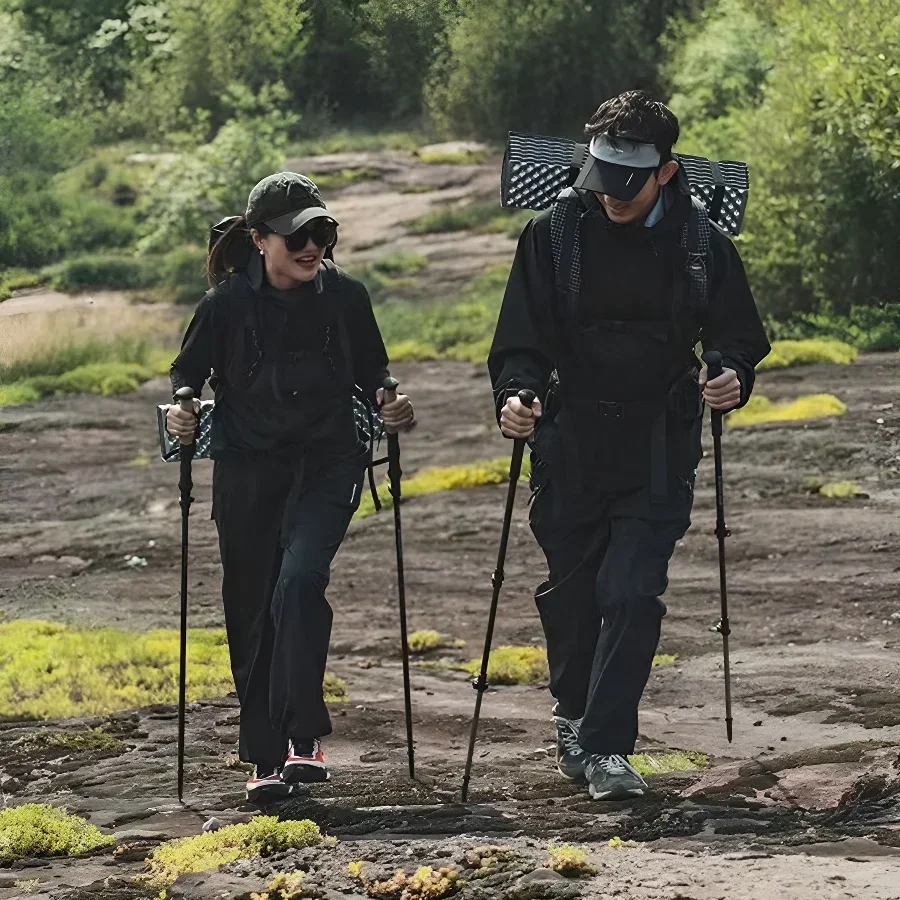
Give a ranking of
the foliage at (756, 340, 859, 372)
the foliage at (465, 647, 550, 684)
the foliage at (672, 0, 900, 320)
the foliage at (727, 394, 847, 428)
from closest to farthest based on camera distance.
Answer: the foliage at (465, 647, 550, 684) < the foliage at (672, 0, 900, 320) < the foliage at (727, 394, 847, 428) < the foliage at (756, 340, 859, 372)

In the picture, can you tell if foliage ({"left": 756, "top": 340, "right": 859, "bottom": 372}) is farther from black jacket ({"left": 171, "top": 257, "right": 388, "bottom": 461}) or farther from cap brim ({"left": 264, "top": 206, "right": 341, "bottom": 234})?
cap brim ({"left": 264, "top": 206, "right": 341, "bottom": 234})

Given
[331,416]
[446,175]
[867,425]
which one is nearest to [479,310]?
[446,175]

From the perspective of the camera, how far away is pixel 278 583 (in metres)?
7.48

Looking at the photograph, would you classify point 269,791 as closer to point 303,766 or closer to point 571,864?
point 303,766

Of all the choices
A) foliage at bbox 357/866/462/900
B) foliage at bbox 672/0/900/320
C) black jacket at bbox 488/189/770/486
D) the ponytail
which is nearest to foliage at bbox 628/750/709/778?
black jacket at bbox 488/189/770/486

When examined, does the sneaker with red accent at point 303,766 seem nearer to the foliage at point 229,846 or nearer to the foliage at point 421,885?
the foliage at point 229,846

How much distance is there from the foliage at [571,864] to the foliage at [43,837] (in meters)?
2.17

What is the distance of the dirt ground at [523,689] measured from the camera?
21.4 feet

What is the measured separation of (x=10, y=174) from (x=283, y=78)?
186 inches

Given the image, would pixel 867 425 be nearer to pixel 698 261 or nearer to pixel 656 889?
pixel 698 261

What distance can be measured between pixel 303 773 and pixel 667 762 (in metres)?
2.05

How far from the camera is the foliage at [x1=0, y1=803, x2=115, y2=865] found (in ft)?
24.2

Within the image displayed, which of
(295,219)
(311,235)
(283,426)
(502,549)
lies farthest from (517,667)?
(295,219)

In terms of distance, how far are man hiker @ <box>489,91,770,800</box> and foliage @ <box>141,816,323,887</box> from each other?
1.27 meters
